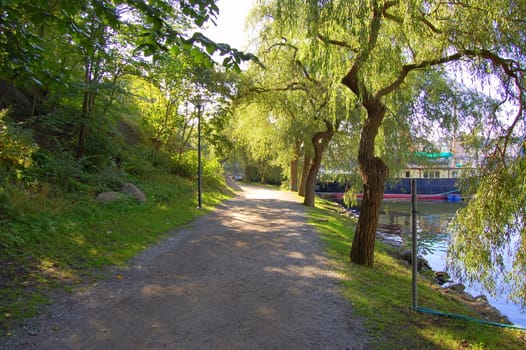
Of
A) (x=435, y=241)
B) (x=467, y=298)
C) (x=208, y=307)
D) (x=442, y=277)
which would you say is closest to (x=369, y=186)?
(x=467, y=298)

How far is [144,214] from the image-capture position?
9875 mm

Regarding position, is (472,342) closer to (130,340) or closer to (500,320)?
(500,320)

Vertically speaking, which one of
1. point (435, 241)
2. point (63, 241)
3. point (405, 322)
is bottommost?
point (435, 241)

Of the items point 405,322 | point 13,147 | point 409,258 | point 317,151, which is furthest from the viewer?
point 317,151

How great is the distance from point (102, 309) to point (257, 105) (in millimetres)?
13059

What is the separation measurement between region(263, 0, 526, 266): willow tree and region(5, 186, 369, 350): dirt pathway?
225 centimetres

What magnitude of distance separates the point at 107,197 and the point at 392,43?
25.6 ft

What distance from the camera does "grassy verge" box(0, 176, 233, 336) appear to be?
4.63 meters

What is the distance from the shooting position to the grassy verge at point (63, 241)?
463 cm

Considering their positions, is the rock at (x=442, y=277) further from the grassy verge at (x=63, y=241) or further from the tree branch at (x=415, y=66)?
the grassy verge at (x=63, y=241)

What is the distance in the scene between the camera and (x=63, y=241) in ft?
21.3

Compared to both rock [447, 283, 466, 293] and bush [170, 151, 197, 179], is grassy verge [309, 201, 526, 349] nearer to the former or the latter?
rock [447, 283, 466, 293]

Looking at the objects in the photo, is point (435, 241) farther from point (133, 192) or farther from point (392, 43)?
point (133, 192)

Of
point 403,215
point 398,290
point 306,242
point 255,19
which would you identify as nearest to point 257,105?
point 255,19
